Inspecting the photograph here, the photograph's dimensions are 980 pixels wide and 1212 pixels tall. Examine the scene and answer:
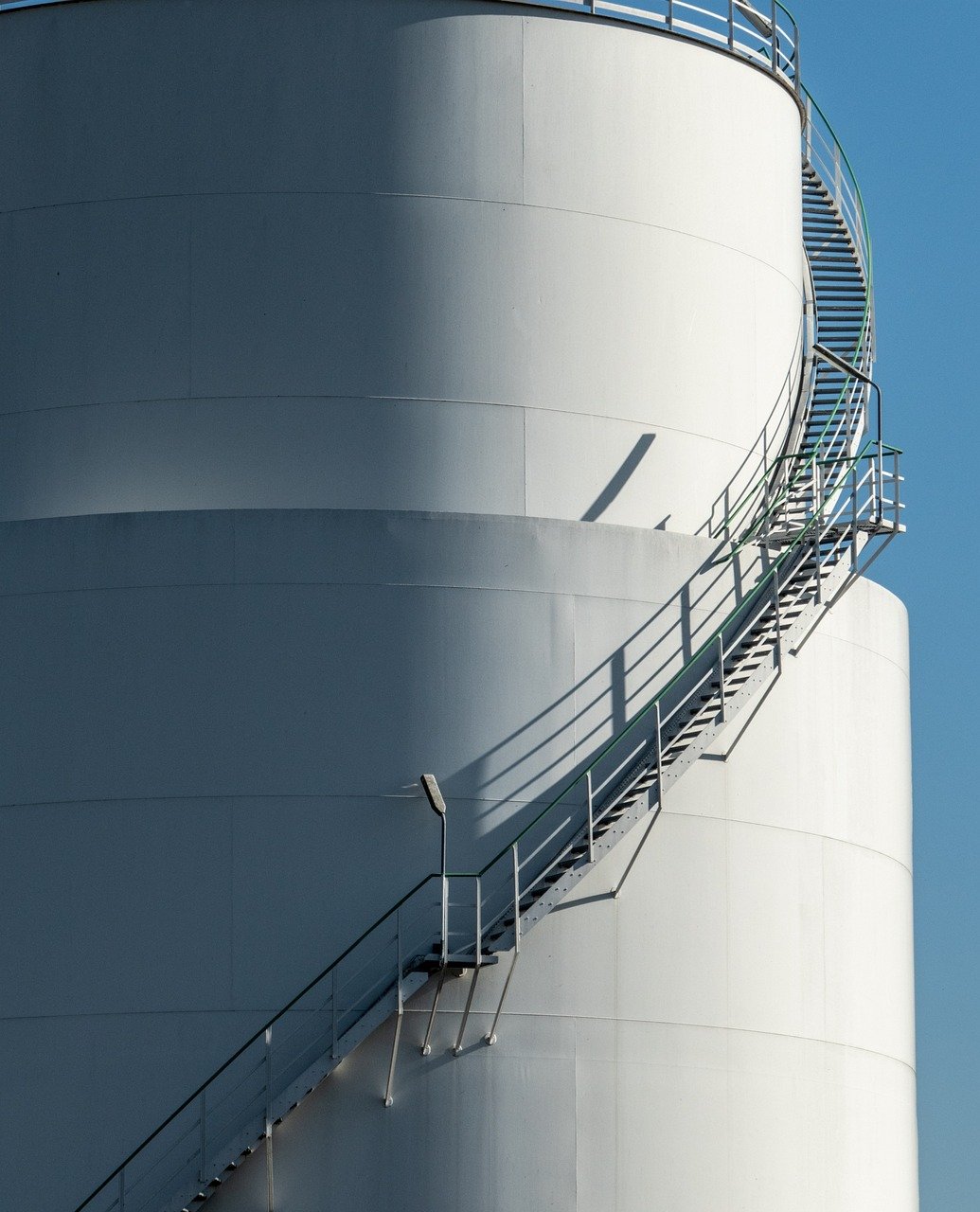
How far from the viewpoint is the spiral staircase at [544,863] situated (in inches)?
1030

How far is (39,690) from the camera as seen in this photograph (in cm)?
2758

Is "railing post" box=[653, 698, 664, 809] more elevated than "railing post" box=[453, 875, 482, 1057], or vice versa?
"railing post" box=[653, 698, 664, 809]

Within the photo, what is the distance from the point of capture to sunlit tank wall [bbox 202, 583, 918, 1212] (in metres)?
26.4

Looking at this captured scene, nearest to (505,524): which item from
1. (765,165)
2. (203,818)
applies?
(203,818)

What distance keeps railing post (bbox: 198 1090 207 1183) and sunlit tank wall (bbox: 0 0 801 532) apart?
7025 mm

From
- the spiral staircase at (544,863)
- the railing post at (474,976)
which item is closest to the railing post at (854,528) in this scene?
the spiral staircase at (544,863)

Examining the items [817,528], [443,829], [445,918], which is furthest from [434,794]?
[817,528]

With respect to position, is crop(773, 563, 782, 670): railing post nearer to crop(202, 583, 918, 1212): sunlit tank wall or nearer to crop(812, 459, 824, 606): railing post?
crop(812, 459, 824, 606): railing post

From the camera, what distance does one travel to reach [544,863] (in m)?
27.3

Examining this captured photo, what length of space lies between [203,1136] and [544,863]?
4790mm

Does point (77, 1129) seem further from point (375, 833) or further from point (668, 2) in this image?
point (668, 2)

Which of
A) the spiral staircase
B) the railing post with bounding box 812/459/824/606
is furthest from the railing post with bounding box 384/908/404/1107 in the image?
the railing post with bounding box 812/459/824/606

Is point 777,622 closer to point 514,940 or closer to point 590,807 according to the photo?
point 590,807

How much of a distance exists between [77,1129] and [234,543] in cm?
669
